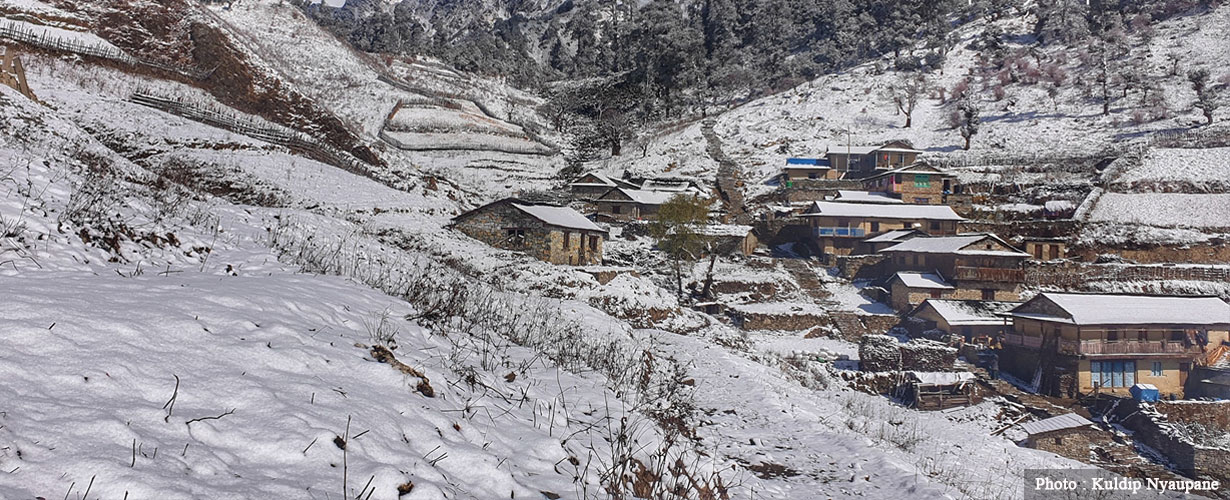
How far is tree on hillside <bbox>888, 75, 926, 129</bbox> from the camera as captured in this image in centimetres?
7071

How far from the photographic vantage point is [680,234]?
1433 inches

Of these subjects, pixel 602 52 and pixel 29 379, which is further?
pixel 602 52

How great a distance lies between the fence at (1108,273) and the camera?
35219 mm

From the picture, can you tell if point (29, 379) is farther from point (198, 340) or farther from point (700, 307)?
point (700, 307)

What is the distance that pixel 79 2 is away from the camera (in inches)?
1564

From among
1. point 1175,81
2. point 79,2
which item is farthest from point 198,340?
point 1175,81

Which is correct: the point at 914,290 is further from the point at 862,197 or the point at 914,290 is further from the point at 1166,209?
the point at 1166,209

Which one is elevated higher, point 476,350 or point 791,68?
point 791,68

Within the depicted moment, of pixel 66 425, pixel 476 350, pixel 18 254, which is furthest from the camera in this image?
pixel 476 350

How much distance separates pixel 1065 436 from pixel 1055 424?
49 centimetres

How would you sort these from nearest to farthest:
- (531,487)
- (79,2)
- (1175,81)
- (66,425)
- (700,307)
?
1. (66,425)
2. (531,487)
3. (700,307)
4. (79,2)
5. (1175,81)

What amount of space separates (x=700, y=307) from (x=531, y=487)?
102 ft

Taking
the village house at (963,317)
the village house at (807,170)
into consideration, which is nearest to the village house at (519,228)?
the village house at (963,317)

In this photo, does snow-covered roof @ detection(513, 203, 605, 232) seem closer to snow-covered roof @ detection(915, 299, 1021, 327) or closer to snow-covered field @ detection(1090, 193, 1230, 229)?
snow-covered roof @ detection(915, 299, 1021, 327)
